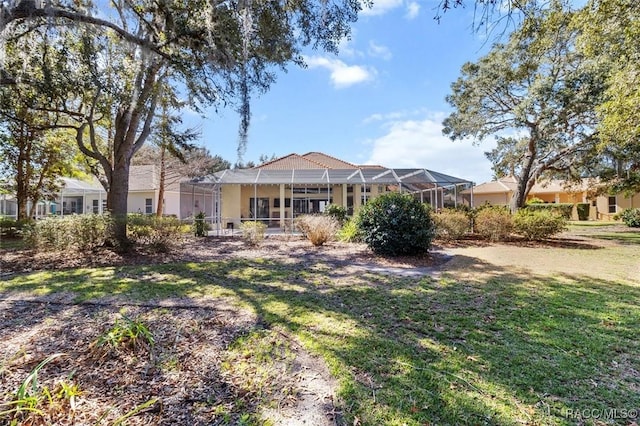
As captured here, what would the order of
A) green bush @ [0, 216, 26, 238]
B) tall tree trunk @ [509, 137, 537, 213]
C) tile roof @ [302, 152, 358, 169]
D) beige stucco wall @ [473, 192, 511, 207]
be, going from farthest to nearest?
beige stucco wall @ [473, 192, 511, 207], tile roof @ [302, 152, 358, 169], tall tree trunk @ [509, 137, 537, 213], green bush @ [0, 216, 26, 238]

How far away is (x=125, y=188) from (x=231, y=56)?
530cm

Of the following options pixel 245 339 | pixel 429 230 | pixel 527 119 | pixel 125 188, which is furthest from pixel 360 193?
pixel 245 339

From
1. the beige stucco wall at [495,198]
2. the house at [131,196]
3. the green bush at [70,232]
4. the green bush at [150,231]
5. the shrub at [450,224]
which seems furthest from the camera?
the beige stucco wall at [495,198]

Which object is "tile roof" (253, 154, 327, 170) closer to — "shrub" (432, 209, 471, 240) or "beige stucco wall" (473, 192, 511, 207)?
"shrub" (432, 209, 471, 240)

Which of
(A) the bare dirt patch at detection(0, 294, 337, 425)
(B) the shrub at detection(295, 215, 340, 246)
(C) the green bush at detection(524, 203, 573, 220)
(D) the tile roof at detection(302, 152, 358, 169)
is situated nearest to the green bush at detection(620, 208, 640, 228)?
(C) the green bush at detection(524, 203, 573, 220)

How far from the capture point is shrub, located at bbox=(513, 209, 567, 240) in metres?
11.5

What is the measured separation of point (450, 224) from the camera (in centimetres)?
1180

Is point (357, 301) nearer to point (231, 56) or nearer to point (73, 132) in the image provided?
point (231, 56)

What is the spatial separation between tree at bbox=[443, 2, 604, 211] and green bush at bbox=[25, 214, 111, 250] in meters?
12.0

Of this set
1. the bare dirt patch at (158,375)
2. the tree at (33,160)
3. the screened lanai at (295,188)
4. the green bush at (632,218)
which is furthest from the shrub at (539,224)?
the tree at (33,160)

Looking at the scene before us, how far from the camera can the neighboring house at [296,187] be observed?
55.8 ft

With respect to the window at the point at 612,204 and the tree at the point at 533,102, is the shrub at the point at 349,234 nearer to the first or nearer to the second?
the tree at the point at 533,102

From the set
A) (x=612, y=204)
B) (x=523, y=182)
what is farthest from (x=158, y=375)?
(x=612, y=204)

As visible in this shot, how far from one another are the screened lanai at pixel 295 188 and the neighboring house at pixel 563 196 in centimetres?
867
